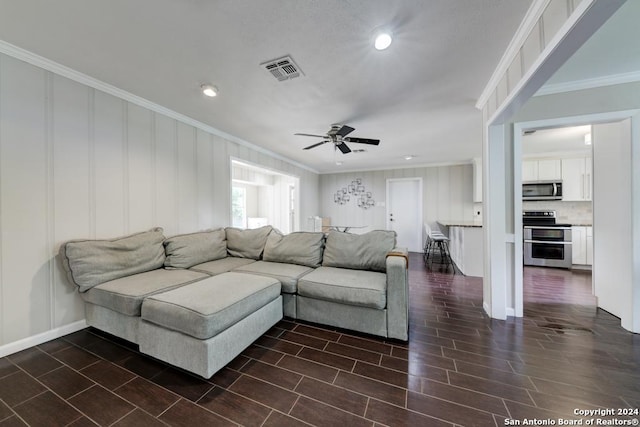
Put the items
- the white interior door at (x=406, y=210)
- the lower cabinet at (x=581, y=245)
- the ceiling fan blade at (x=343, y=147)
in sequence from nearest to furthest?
the ceiling fan blade at (x=343, y=147) → the lower cabinet at (x=581, y=245) → the white interior door at (x=406, y=210)

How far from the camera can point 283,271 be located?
248 centimetres

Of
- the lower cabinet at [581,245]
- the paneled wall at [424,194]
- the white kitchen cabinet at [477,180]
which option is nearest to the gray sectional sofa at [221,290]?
the paneled wall at [424,194]

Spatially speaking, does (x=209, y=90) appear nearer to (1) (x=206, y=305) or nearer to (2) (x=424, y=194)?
(1) (x=206, y=305)

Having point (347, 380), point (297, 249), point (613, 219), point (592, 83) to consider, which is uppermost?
point (592, 83)

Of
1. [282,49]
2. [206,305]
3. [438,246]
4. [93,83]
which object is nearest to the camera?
[206,305]

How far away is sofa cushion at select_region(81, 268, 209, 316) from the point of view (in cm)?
176

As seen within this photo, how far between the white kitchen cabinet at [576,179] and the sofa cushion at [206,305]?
6192 millimetres

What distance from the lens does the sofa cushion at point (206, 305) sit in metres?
1.47

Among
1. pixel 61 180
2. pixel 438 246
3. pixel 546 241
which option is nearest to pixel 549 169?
pixel 546 241

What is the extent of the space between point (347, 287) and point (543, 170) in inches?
212

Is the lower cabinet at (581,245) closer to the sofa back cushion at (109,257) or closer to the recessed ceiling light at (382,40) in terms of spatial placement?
the recessed ceiling light at (382,40)

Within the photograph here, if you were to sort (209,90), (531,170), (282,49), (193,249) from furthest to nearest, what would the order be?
1. (531,170)
2. (193,249)
3. (209,90)
4. (282,49)

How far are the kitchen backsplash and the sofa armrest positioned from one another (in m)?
4.88

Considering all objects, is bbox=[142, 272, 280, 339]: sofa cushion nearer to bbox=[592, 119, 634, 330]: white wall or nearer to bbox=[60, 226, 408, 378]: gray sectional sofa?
bbox=[60, 226, 408, 378]: gray sectional sofa
